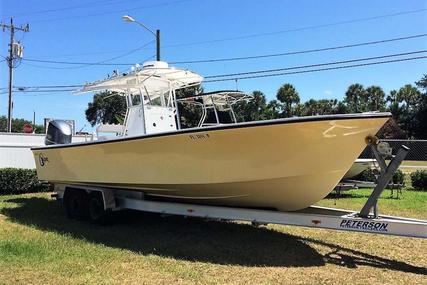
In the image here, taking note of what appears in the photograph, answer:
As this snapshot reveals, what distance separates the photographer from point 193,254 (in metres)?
6.43

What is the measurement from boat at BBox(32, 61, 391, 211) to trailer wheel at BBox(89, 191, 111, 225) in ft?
0.84

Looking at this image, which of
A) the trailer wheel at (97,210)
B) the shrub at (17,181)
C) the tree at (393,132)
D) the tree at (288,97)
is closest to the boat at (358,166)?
the trailer wheel at (97,210)

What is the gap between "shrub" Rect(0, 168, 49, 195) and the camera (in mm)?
13375

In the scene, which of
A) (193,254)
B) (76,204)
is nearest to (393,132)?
(76,204)

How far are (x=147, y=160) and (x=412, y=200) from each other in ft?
25.6

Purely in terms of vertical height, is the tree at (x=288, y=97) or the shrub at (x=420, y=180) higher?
the tree at (x=288, y=97)

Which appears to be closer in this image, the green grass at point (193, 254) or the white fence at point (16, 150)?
the green grass at point (193, 254)

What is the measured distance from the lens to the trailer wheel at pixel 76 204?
347 inches

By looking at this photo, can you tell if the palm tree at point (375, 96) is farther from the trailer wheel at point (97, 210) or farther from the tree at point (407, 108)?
the trailer wheel at point (97, 210)

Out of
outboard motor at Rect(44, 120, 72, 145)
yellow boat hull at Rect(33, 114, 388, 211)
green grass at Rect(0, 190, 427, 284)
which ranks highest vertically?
outboard motor at Rect(44, 120, 72, 145)

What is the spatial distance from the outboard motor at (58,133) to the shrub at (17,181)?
139 inches

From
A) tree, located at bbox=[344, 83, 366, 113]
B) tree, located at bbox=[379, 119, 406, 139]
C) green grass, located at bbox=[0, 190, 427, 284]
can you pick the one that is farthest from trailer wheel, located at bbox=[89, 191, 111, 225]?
tree, located at bbox=[344, 83, 366, 113]

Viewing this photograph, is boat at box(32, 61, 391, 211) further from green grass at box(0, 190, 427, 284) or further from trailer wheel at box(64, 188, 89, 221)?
green grass at box(0, 190, 427, 284)

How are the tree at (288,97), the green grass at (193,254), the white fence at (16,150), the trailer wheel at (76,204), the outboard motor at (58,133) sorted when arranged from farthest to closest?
1. the tree at (288,97)
2. the white fence at (16,150)
3. the outboard motor at (58,133)
4. the trailer wheel at (76,204)
5. the green grass at (193,254)
